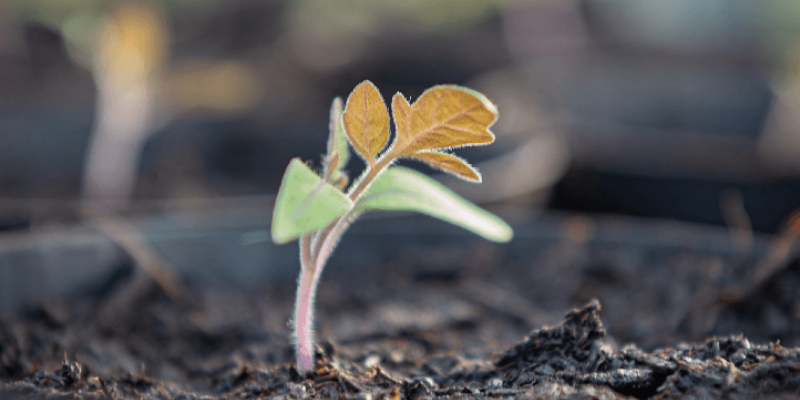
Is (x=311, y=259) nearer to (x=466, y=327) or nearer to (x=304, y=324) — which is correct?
(x=304, y=324)

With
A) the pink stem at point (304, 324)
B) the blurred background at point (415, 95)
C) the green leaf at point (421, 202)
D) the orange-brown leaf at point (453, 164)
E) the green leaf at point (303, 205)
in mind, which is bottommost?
the pink stem at point (304, 324)

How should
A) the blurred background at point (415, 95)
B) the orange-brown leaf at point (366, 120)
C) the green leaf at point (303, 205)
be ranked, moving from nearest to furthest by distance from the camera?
the green leaf at point (303, 205) → the orange-brown leaf at point (366, 120) → the blurred background at point (415, 95)

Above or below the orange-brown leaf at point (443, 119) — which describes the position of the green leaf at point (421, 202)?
below

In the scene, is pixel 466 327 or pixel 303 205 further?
pixel 466 327

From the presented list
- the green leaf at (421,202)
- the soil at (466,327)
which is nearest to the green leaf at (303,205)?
the green leaf at (421,202)

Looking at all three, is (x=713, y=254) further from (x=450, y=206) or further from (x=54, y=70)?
(x=54, y=70)

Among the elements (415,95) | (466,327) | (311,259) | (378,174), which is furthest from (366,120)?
(415,95)

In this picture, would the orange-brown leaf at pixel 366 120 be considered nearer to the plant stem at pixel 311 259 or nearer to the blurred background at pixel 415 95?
the plant stem at pixel 311 259
